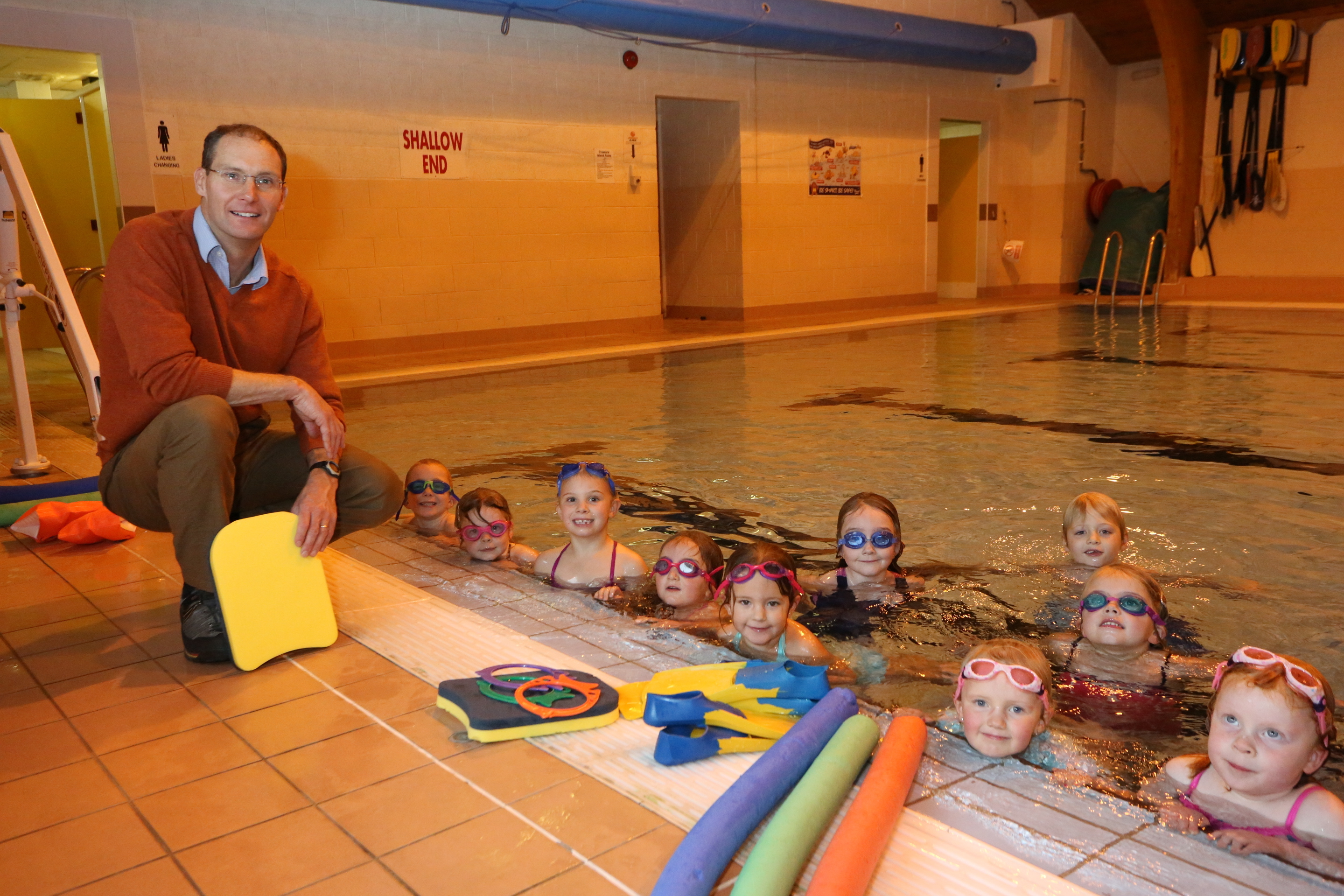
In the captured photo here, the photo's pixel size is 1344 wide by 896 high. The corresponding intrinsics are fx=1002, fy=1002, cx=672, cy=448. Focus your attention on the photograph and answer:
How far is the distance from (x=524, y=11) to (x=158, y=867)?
938cm

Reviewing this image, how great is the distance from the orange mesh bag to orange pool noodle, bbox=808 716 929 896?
3207mm

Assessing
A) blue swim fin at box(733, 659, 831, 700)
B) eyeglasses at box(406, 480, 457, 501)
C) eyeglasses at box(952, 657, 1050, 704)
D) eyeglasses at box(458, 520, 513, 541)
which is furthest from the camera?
eyeglasses at box(406, 480, 457, 501)

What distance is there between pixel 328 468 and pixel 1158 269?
15478mm

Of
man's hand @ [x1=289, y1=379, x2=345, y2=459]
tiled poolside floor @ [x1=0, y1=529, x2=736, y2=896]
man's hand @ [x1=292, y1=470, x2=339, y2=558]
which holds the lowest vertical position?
tiled poolside floor @ [x1=0, y1=529, x2=736, y2=896]

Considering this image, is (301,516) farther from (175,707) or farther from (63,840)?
(63,840)

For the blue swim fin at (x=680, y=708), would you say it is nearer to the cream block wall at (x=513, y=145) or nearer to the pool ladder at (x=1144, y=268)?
the cream block wall at (x=513, y=145)

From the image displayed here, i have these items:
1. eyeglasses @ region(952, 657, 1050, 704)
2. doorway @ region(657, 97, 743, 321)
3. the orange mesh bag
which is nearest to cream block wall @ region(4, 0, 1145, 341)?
doorway @ region(657, 97, 743, 321)

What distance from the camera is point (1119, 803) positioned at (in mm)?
1752

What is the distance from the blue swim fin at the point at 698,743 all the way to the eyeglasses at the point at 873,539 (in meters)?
1.21

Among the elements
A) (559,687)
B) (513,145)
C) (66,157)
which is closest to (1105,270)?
(513,145)

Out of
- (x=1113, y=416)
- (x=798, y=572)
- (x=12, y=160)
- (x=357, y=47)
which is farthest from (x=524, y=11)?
(x=798, y=572)

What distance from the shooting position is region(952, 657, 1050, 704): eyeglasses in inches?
79.6

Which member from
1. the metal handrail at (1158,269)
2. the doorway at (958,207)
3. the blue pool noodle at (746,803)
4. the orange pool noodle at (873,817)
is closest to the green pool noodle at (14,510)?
the blue pool noodle at (746,803)

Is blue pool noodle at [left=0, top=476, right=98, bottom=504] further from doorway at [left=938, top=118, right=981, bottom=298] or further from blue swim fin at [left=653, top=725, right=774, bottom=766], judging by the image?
doorway at [left=938, top=118, right=981, bottom=298]
